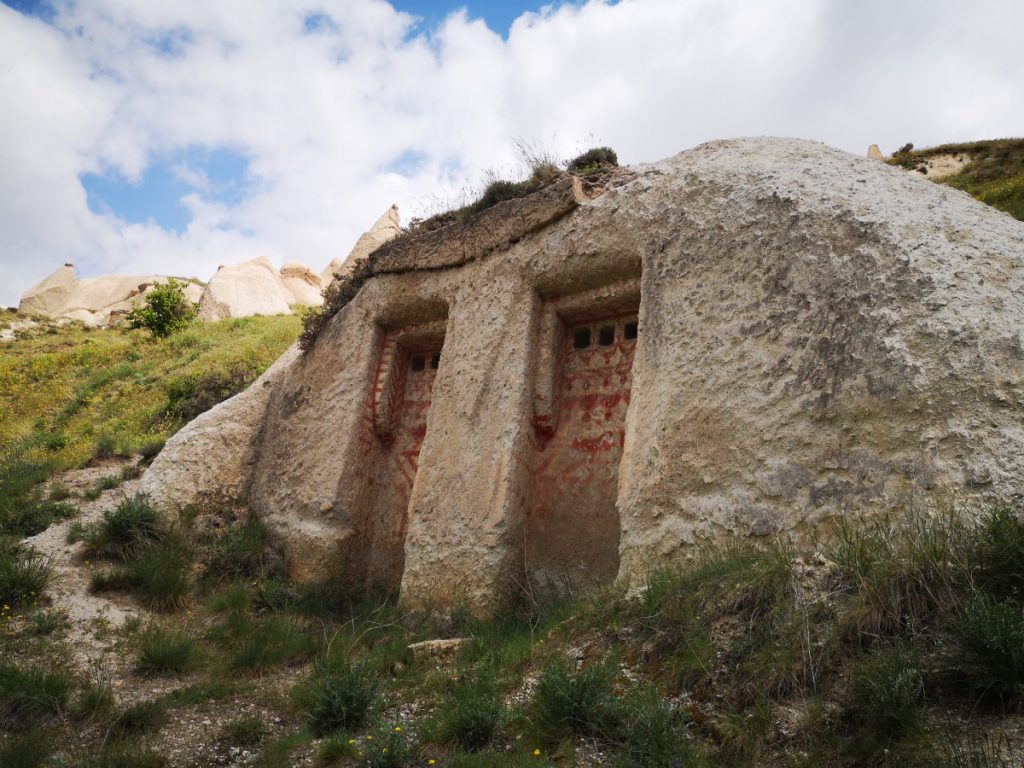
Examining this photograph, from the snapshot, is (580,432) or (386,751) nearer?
(386,751)

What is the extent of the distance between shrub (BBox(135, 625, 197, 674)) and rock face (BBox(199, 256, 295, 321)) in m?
18.3

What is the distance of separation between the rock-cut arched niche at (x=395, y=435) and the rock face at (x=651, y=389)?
27 millimetres

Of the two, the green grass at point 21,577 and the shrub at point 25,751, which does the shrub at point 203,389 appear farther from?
the shrub at point 25,751

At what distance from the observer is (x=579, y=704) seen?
3.26 metres

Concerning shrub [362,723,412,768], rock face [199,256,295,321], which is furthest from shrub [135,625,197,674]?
rock face [199,256,295,321]

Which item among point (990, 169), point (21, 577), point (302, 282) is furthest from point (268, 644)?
point (302, 282)

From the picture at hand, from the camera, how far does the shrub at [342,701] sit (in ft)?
13.0

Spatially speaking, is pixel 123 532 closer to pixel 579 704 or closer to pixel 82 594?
pixel 82 594

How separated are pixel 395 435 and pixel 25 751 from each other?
456 cm

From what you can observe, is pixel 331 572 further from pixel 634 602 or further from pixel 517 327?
pixel 634 602

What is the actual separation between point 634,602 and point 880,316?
7.56 feet

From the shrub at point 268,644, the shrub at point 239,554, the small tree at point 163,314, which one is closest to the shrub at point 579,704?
the shrub at point 268,644

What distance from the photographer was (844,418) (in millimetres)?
4230

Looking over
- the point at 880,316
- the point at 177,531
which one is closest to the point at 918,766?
the point at 880,316
